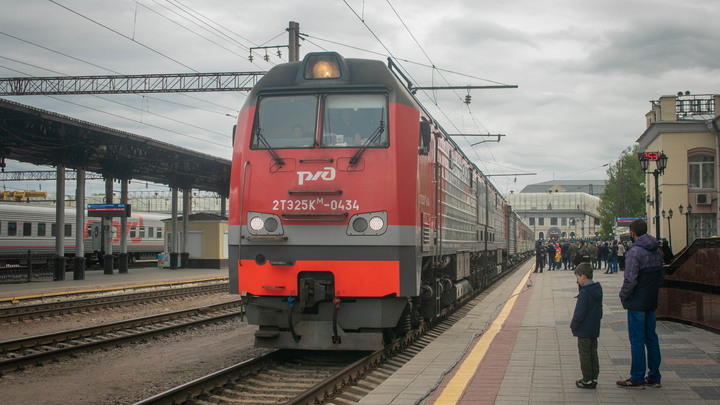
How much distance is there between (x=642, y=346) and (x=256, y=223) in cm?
472

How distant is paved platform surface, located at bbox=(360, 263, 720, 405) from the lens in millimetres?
6047

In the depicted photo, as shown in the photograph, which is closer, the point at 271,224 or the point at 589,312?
the point at 589,312

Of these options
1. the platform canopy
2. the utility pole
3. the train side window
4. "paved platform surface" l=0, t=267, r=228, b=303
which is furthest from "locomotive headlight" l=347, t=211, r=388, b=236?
the platform canopy

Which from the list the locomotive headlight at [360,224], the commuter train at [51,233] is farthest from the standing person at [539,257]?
the locomotive headlight at [360,224]

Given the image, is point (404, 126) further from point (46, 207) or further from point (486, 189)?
point (46, 207)

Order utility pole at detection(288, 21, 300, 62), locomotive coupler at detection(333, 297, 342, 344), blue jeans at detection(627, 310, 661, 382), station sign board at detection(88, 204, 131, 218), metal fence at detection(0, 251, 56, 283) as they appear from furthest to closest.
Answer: station sign board at detection(88, 204, 131, 218)
metal fence at detection(0, 251, 56, 283)
utility pole at detection(288, 21, 300, 62)
locomotive coupler at detection(333, 297, 342, 344)
blue jeans at detection(627, 310, 661, 382)

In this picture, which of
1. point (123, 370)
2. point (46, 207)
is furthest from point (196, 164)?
point (123, 370)

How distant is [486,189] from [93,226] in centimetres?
2574

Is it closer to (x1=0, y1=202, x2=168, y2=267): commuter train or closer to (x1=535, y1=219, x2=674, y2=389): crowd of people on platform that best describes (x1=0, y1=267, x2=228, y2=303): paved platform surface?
(x1=0, y1=202, x2=168, y2=267): commuter train

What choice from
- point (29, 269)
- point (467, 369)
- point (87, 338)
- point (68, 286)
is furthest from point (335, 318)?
point (29, 269)

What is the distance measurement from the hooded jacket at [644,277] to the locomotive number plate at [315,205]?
128 inches

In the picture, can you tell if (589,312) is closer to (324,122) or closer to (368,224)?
(368,224)

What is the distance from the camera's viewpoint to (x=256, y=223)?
27.1ft

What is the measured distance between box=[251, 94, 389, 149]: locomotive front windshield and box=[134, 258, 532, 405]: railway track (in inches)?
111
